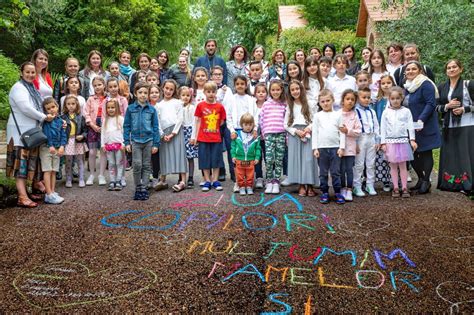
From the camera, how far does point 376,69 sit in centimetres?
708

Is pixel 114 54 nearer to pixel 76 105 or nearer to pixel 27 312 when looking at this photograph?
pixel 76 105

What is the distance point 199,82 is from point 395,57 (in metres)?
3.35

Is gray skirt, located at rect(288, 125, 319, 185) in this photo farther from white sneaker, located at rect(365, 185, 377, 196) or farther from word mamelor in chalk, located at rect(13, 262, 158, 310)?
word mamelor in chalk, located at rect(13, 262, 158, 310)

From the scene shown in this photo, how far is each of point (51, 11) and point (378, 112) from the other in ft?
46.6

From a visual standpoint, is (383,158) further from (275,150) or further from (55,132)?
(55,132)

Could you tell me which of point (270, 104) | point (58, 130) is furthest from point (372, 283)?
point (58, 130)

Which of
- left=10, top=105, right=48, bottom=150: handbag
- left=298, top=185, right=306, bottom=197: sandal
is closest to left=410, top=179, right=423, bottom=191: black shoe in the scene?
left=298, top=185, right=306, bottom=197: sandal

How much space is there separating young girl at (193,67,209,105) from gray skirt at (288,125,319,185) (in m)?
1.67

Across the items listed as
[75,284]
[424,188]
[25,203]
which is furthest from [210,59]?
[75,284]

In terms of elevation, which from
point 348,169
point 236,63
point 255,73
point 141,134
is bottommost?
point 348,169

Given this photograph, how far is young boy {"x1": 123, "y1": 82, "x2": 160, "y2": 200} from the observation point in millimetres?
6207

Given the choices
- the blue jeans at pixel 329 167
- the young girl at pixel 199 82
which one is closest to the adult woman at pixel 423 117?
the blue jeans at pixel 329 167

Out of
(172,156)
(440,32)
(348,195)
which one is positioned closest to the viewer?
(348,195)

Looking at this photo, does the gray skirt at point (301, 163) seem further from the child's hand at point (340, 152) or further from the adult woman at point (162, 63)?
the adult woman at point (162, 63)
